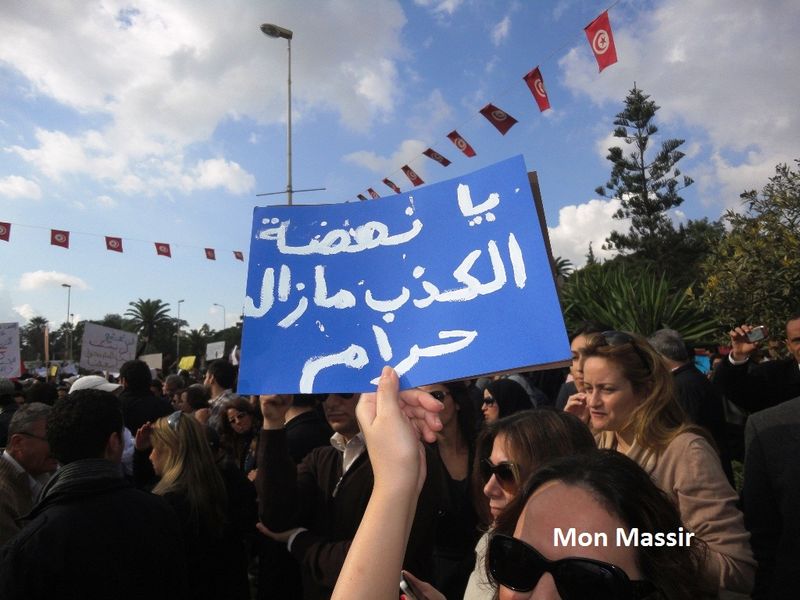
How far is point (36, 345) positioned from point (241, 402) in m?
91.5

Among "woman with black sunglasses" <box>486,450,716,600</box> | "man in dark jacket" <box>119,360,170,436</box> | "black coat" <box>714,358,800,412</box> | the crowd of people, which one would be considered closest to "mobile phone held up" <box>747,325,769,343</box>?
"black coat" <box>714,358,800,412</box>

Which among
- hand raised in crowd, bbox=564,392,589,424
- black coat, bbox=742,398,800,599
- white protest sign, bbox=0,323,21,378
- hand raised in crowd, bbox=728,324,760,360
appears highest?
white protest sign, bbox=0,323,21,378

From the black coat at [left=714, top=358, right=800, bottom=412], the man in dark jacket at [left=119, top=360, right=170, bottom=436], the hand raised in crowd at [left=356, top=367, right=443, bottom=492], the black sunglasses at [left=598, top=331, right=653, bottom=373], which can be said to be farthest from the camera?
the man in dark jacket at [left=119, top=360, right=170, bottom=436]

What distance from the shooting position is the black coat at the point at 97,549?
1762 mm

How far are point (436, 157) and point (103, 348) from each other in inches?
274

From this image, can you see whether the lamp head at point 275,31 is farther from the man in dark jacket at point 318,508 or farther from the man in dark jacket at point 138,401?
the man in dark jacket at point 318,508

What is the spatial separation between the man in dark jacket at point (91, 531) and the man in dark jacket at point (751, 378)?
378cm

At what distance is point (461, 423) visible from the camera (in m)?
3.05

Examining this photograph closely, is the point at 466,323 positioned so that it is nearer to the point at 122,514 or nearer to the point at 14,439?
the point at 122,514

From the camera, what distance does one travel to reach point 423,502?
2.14m

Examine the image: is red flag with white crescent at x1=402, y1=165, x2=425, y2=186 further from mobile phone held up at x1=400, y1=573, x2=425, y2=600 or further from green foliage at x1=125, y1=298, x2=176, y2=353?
green foliage at x1=125, y1=298, x2=176, y2=353

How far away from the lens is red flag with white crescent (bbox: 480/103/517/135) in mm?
8325

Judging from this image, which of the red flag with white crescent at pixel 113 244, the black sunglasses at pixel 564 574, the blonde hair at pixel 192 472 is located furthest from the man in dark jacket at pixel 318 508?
the red flag with white crescent at pixel 113 244

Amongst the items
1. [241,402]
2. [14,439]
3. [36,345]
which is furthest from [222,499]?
[36,345]
